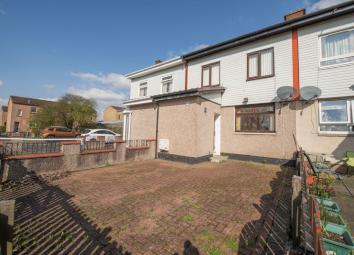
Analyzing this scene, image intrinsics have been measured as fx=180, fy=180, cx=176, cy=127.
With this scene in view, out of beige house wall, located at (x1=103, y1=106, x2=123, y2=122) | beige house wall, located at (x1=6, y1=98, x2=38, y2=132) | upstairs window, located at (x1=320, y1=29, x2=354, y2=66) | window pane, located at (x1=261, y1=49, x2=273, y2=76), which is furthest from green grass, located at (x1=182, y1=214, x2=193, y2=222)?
beige house wall, located at (x1=6, y1=98, x2=38, y2=132)

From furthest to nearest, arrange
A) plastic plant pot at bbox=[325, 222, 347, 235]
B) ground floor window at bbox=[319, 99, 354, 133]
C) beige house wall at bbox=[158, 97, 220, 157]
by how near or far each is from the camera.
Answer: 1. beige house wall at bbox=[158, 97, 220, 157]
2. ground floor window at bbox=[319, 99, 354, 133]
3. plastic plant pot at bbox=[325, 222, 347, 235]

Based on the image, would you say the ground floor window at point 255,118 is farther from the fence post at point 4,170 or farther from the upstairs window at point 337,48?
the fence post at point 4,170

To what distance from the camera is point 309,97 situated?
8469 mm

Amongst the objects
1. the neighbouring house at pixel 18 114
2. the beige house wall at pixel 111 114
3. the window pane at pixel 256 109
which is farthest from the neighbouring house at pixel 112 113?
the window pane at pixel 256 109

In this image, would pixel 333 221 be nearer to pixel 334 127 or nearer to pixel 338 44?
pixel 334 127

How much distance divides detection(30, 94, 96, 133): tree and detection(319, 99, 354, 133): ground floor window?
3443cm

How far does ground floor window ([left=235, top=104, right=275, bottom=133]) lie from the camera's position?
9.95 m

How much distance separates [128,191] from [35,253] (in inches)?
108

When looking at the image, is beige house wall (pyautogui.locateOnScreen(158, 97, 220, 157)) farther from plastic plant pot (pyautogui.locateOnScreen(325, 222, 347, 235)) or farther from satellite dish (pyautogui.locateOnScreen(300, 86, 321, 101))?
plastic plant pot (pyautogui.locateOnScreen(325, 222, 347, 235))

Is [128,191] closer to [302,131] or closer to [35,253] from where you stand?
[35,253]

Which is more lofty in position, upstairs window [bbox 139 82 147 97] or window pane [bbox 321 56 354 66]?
upstairs window [bbox 139 82 147 97]

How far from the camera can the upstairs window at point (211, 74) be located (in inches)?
484

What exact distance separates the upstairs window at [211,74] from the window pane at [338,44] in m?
5.64

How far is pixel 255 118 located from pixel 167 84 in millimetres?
8119
